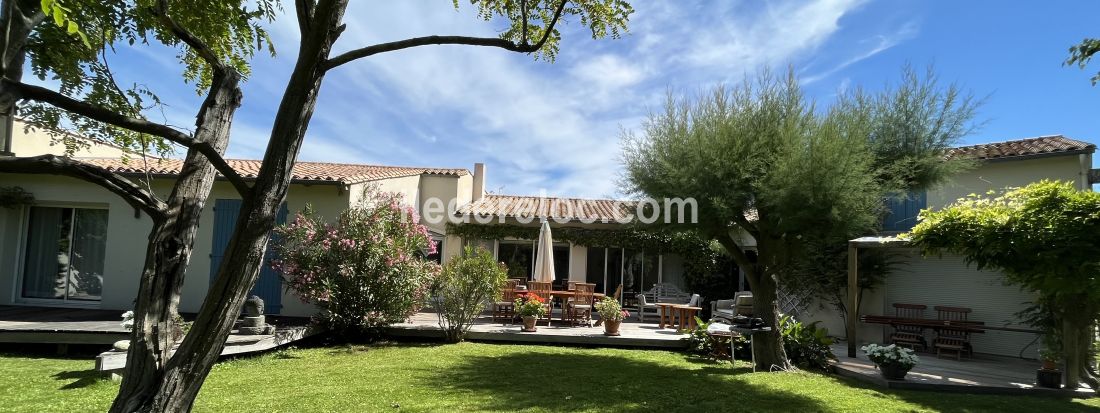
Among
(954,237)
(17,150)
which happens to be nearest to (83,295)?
(17,150)

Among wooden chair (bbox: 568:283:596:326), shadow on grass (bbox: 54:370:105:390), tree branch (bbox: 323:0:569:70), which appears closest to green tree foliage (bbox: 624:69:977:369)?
wooden chair (bbox: 568:283:596:326)

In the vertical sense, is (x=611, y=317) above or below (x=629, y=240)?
below

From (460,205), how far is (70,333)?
29.2ft

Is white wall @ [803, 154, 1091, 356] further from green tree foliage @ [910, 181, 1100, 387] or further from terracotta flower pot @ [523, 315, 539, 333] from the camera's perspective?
terracotta flower pot @ [523, 315, 539, 333]

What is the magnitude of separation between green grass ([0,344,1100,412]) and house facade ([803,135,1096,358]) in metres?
4.27

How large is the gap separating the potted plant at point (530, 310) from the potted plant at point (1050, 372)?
7.73 m

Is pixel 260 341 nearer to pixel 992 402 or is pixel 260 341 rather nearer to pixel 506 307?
pixel 506 307

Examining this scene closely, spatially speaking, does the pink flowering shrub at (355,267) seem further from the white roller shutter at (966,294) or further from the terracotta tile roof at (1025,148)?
the white roller shutter at (966,294)

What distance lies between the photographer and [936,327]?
35.2ft

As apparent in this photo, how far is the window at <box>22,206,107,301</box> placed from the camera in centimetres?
1156

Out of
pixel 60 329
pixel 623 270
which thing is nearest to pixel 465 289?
pixel 60 329

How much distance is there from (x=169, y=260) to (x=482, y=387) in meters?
4.49

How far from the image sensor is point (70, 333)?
333 inches

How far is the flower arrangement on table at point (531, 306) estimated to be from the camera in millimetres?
10790
